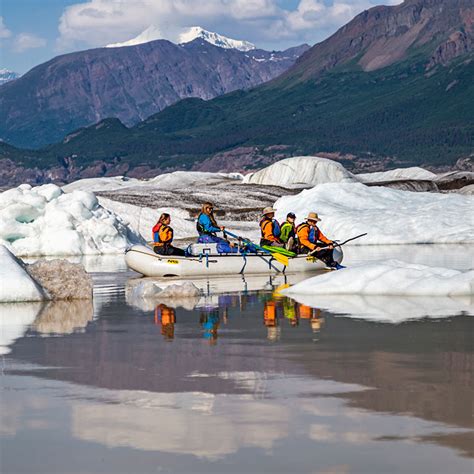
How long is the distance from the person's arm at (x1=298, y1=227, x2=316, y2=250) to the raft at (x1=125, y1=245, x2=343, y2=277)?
394 mm

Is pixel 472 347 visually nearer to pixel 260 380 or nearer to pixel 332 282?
pixel 260 380

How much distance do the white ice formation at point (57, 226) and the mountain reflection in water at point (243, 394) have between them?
28.4 metres

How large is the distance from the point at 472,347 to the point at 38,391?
578 cm

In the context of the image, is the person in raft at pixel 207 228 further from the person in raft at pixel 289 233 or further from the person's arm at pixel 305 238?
the person's arm at pixel 305 238

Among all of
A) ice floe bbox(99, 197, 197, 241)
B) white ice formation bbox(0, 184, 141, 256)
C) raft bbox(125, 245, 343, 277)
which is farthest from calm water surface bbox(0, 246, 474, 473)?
ice floe bbox(99, 197, 197, 241)

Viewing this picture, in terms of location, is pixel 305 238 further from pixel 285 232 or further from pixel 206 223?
pixel 206 223

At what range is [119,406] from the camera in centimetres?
1088

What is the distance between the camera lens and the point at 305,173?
99312 millimetres

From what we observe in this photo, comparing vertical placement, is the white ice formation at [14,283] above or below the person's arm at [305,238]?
below

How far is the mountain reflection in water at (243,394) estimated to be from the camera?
8.91 meters

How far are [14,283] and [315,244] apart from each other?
11537 mm

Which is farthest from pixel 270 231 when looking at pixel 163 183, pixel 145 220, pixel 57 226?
pixel 163 183

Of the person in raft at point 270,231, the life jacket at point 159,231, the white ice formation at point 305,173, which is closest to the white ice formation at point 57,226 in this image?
the life jacket at point 159,231

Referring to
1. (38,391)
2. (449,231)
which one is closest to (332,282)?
(38,391)
